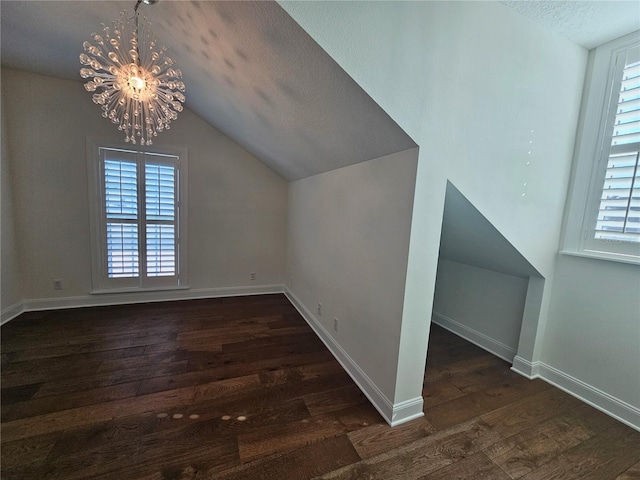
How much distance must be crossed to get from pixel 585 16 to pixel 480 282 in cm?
225

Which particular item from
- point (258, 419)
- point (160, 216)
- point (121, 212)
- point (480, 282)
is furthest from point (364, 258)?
point (121, 212)

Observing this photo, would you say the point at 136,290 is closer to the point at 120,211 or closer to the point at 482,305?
the point at 120,211

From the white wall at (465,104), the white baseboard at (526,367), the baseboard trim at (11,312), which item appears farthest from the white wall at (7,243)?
the white baseboard at (526,367)

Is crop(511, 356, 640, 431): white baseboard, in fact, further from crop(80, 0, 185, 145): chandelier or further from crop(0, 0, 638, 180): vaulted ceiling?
crop(80, 0, 185, 145): chandelier

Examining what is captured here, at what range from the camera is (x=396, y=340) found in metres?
1.70

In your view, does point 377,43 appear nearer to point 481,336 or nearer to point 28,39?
point 481,336

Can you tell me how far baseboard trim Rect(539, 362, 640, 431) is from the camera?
5.98 feet

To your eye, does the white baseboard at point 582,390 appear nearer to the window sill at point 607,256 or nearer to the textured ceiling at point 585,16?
the window sill at point 607,256

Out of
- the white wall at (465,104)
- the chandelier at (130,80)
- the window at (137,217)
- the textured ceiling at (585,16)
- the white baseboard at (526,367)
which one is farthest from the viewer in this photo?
the window at (137,217)

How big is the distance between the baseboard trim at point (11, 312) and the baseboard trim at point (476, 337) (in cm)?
493

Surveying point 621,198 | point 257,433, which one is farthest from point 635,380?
point 257,433

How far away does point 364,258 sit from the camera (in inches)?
80.3

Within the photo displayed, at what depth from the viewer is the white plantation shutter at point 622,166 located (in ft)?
6.06

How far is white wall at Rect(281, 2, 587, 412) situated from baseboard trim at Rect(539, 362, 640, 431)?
894 millimetres
